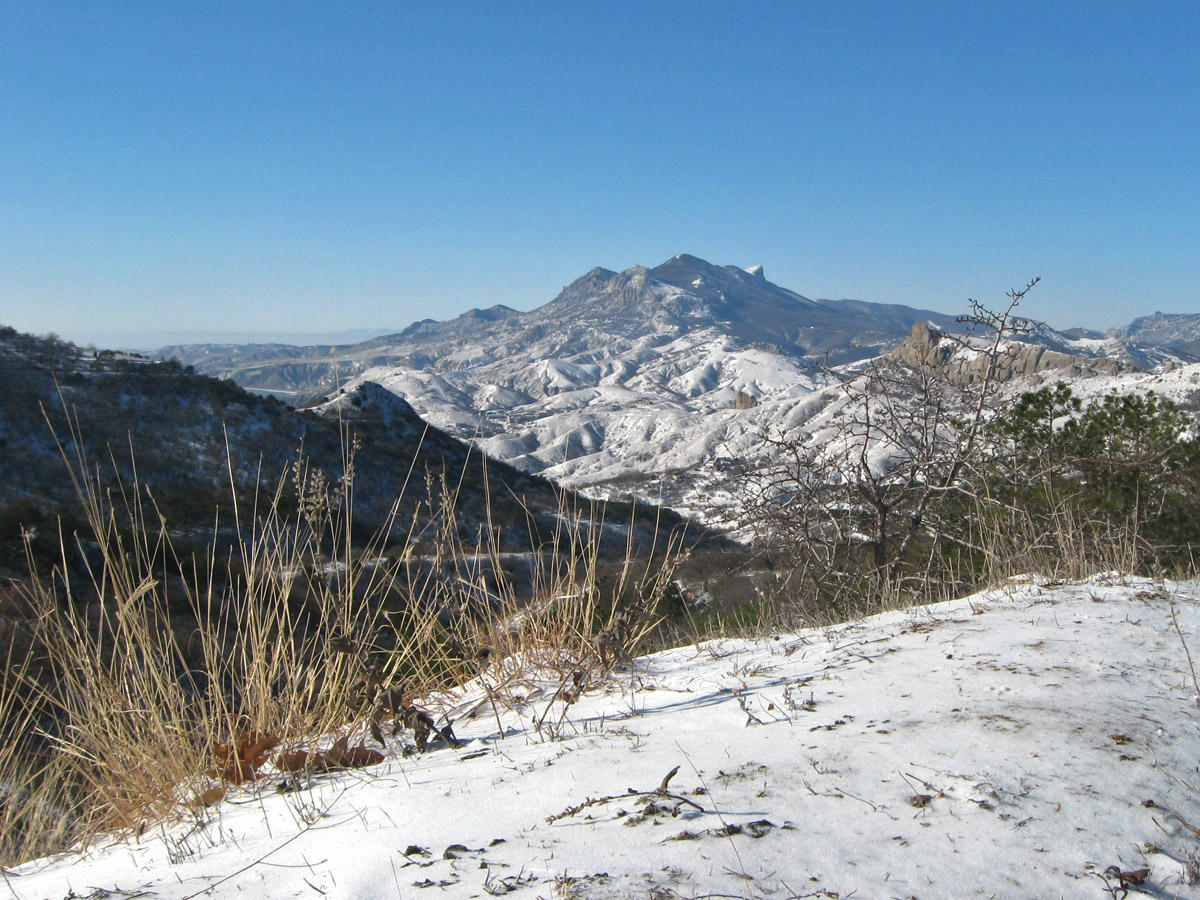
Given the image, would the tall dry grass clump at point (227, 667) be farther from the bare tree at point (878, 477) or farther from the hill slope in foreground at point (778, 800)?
the bare tree at point (878, 477)

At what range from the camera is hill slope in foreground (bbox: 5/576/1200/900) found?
1525 mm

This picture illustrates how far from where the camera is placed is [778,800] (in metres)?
1.79

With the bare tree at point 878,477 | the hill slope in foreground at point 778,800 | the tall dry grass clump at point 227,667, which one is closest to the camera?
the hill slope in foreground at point 778,800

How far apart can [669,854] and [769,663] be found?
1.62m

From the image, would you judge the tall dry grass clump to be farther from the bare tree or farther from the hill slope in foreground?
the bare tree

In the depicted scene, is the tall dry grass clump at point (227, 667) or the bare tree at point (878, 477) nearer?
the tall dry grass clump at point (227, 667)

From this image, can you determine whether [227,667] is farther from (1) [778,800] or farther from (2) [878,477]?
(2) [878,477]

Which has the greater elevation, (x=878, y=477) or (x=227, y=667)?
(x=878, y=477)

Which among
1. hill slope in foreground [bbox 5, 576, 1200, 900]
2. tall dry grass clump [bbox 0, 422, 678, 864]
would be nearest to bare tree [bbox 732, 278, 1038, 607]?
tall dry grass clump [bbox 0, 422, 678, 864]

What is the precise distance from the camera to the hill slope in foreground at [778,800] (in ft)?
5.00

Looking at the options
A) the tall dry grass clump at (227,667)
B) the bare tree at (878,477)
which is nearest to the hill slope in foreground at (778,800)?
the tall dry grass clump at (227,667)

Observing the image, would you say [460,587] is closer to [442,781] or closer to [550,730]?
[550,730]

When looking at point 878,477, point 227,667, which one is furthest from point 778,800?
point 878,477

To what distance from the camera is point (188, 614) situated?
13.5 m
